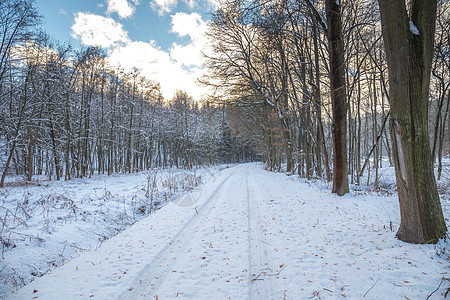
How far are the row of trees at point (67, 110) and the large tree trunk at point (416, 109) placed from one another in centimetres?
1236

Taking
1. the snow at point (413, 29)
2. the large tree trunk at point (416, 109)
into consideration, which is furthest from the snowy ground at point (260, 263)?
the snow at point (413, 29)

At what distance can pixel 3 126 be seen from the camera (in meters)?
8.67

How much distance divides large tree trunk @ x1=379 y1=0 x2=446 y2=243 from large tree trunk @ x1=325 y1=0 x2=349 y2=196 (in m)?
3.75

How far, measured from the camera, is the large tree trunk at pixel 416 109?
321 cm

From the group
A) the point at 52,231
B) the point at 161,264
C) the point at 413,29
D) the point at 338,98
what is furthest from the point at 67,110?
the point at 413,29

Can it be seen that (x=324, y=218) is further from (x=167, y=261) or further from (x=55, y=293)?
(x=55, y=293)

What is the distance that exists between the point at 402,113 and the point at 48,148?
43.7ft

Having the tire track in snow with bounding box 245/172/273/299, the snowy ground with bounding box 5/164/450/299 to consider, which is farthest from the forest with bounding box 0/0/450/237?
the tire track in snow with bounding box 245/172/273/299

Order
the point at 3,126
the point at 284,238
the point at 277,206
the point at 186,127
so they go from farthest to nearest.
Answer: the point at 186,127 → the point at 3,126 → the point at 277,206 → the point at 284,238

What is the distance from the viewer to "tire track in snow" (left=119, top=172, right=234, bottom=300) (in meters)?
2.61

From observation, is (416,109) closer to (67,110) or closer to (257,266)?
(257,266)

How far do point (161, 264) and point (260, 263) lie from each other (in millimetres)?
1626

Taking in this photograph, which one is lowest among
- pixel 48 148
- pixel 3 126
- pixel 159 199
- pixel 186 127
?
pixel 159 199

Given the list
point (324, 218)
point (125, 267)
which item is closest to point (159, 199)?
point (125, 267)
